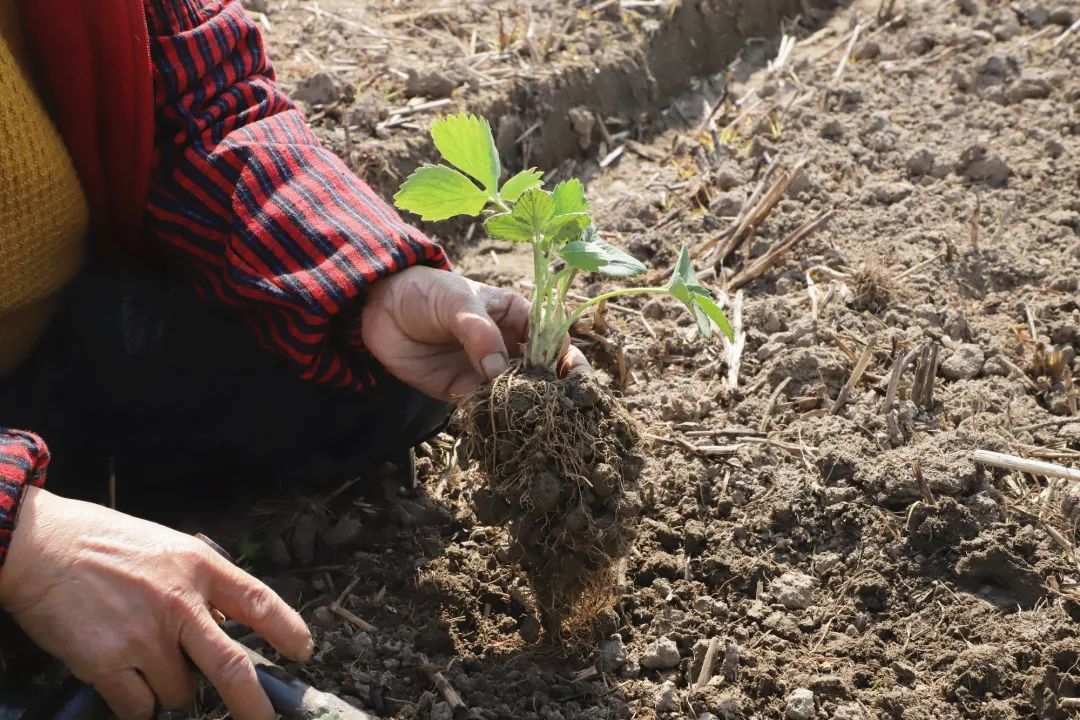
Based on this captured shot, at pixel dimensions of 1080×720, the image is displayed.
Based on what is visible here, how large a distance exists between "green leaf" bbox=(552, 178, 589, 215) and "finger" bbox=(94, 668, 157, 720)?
85 centimetres

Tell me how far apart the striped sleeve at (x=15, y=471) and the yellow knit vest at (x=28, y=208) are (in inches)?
15.4

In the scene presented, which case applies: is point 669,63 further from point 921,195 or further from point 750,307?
point 750,307

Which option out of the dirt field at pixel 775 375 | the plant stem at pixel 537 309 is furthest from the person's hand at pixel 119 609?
the plant stem at pixel 537 309

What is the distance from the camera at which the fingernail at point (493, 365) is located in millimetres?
1749

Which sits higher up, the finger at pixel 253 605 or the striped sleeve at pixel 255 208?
the striped sleeve at pixel 255 208

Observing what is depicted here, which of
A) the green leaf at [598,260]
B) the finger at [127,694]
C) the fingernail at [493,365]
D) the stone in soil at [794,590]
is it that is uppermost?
the green leaf at [598,260]

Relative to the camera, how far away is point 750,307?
100 inches

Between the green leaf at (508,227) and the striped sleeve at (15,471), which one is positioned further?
the green leaf at (508,227)

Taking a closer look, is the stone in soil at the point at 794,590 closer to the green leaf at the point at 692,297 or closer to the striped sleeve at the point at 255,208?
the green leaf at the point at 692,297

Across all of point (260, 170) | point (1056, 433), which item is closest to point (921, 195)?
point (1056, 433)

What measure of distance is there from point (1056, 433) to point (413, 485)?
1.24 meters

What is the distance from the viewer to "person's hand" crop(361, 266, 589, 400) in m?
1.76

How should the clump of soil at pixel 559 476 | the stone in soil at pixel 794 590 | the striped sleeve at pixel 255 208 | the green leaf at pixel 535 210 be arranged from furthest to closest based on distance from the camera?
the stone in soil at pixel 794 590 → the striped sleeve at pixel 255 208 → the clump of soil at pixel 559 476 → the green leaf at pixel 535 210

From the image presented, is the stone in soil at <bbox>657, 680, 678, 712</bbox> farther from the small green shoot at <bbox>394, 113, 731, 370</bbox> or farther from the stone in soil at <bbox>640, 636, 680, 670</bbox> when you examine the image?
the small green shoot at <bbox>394, 113, 731, 370</bbox>
